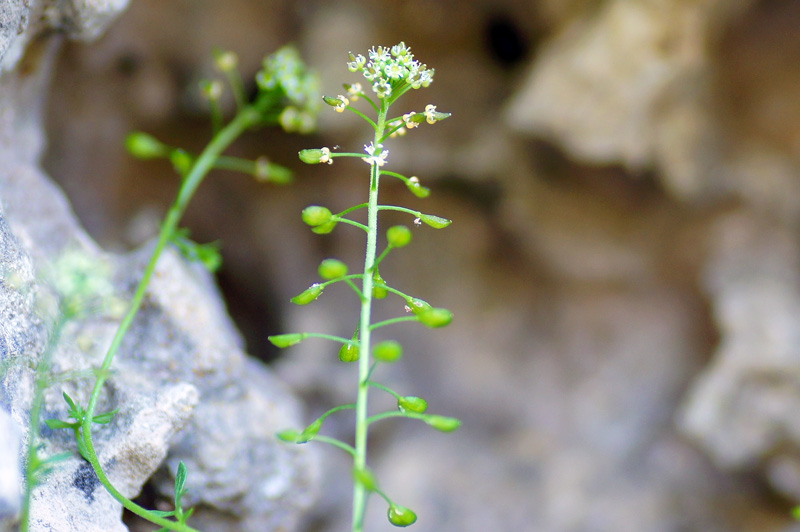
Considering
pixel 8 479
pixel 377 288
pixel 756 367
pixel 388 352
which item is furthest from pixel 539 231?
pixel 8 479

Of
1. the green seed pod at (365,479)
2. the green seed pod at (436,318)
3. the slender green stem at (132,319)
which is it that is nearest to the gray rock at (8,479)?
the slender green stem at (132,319)

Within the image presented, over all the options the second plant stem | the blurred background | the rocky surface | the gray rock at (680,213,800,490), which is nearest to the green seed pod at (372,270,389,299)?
the second plant stem

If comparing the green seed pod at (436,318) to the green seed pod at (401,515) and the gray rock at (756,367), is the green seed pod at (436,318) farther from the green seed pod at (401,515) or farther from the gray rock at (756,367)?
the gray rock at (756,367)

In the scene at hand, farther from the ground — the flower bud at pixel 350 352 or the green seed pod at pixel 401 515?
the flower bud at pixel 350 352

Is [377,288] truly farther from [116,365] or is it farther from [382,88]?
[116,365]

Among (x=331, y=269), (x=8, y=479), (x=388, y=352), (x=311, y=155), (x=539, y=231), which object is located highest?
(x=539, y=231)

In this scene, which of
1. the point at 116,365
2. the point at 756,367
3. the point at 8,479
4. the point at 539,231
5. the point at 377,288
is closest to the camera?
the point at 8,479
